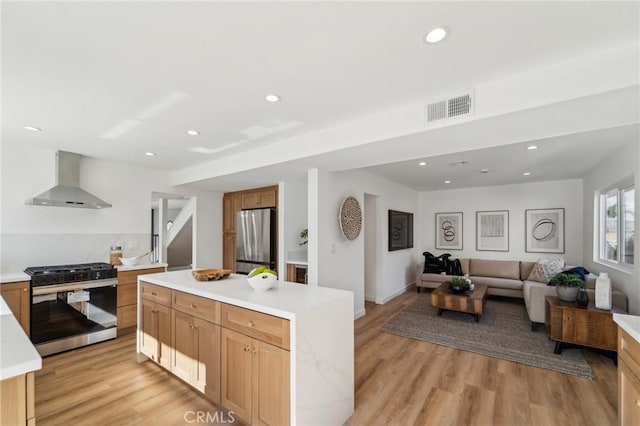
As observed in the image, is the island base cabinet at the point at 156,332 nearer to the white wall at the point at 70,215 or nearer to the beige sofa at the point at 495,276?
the white wall at the point at 70,215

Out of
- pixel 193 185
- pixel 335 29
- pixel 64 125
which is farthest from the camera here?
pixel 193 185

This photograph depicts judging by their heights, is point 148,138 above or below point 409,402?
above

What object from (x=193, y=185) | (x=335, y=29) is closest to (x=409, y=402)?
(x=335, y=29)

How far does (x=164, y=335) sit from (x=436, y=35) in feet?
9.97

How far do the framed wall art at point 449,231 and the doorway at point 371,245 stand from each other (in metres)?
2.48

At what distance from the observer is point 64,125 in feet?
9.18

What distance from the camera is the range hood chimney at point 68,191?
353cm

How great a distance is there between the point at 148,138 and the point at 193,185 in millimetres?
1885

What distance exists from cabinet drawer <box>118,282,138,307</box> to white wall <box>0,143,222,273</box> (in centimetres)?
73

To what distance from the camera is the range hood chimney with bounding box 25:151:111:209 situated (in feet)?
11.6

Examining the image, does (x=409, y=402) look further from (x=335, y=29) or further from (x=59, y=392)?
(x=59, y=392)

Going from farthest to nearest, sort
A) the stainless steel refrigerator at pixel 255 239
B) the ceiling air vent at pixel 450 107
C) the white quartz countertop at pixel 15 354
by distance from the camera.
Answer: the stainless steel refrigerator at pixel 255 239 < the ceiling air vent at pixel 450 107 < the white quartz countertop at pixel 15 354

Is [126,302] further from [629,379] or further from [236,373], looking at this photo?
[629,379]

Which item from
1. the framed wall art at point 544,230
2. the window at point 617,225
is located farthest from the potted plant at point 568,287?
the framed wall art at point 544,230
